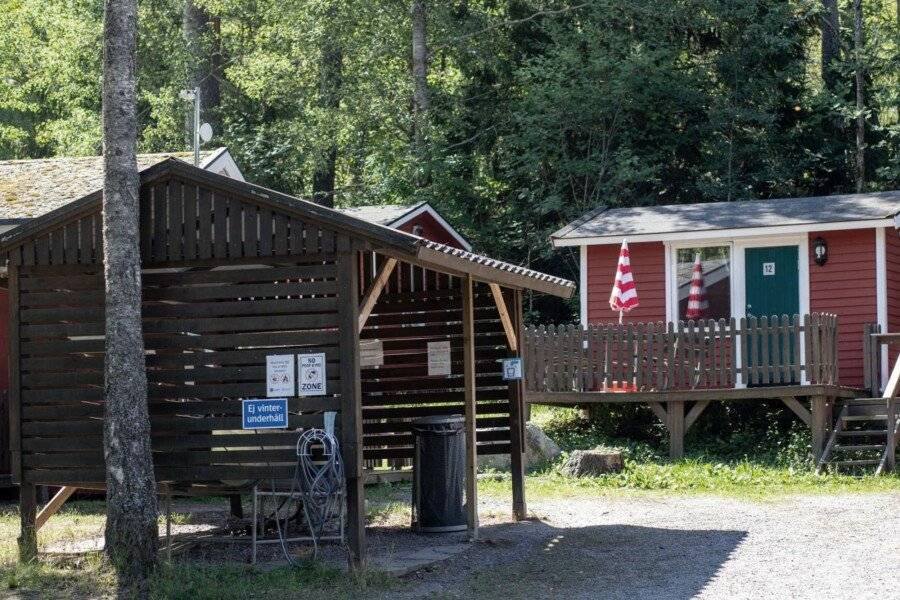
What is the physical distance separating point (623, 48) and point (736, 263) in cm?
951

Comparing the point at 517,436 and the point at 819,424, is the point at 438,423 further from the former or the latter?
the point at 819,424

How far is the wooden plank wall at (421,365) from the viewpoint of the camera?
551 inches

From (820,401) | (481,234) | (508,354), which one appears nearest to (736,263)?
(820,401)

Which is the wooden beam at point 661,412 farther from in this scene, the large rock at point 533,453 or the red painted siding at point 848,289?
the red painted siding at point 848,289

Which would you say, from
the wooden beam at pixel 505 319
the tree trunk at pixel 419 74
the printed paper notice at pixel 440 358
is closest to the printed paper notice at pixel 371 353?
the printed paper notice at pixel 440 358

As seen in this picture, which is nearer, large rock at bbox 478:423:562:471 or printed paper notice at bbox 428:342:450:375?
printed paper notice at bbox 428:342:450:375

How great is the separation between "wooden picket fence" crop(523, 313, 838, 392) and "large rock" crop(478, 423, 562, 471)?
1.09 m

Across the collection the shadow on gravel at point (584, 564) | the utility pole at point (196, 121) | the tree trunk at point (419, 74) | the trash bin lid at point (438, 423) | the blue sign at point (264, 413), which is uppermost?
the tree trunk at point (419, 74)

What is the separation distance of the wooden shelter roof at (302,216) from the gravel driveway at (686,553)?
2.52 meters

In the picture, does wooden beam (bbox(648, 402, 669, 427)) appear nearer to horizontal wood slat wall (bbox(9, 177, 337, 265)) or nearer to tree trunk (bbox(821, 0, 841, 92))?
horizontal wood slat wall (bbox(9, 177, 337, 265))

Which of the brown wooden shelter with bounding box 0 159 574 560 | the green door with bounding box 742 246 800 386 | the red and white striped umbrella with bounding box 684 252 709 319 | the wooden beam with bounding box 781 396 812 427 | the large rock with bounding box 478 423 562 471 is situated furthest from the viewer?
the red and white striped umbrella with bounding box 684 252 709 319

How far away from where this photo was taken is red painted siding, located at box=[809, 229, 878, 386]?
20141 mm

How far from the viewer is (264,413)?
10797mm

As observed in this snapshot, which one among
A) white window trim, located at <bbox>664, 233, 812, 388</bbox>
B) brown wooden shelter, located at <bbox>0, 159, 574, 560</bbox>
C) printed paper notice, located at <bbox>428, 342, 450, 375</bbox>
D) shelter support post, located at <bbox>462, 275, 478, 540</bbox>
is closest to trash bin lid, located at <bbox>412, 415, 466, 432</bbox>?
shelter support post, located at <bbox>462, 275, 478, 540</bbox>
